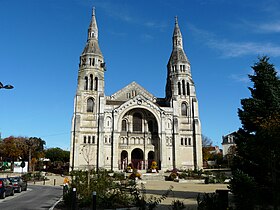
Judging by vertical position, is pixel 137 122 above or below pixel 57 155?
above

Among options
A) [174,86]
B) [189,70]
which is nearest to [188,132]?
[174,86]

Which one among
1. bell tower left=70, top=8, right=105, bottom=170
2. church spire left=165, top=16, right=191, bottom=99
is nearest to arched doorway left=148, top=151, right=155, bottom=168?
bell tower left=70, top=8, right=105, bottom=170

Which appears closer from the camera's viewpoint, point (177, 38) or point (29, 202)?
point (29, 202)

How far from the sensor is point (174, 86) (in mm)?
59062

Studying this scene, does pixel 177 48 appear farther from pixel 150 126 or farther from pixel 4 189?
pixel 4 189

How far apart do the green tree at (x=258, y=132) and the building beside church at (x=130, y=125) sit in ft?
121

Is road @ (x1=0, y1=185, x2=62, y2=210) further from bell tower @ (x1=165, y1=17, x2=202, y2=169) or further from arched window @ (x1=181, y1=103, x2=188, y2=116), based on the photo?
arched window @ (x1=181, y1=103, x2=188, y2=116)

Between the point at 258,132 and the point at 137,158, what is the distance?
42960mm

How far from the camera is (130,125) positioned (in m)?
56.2

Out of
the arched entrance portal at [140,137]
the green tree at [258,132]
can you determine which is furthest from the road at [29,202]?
the arched entrance portal at [140,137]

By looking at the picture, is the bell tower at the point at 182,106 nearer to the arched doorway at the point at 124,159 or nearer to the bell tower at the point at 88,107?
the arched doorway at the point at 124,159

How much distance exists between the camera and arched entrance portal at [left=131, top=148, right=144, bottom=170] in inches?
2132

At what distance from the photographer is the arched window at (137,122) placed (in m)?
56.6

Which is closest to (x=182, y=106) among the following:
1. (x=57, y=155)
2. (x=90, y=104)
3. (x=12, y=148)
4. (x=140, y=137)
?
(x=140, y=137)
